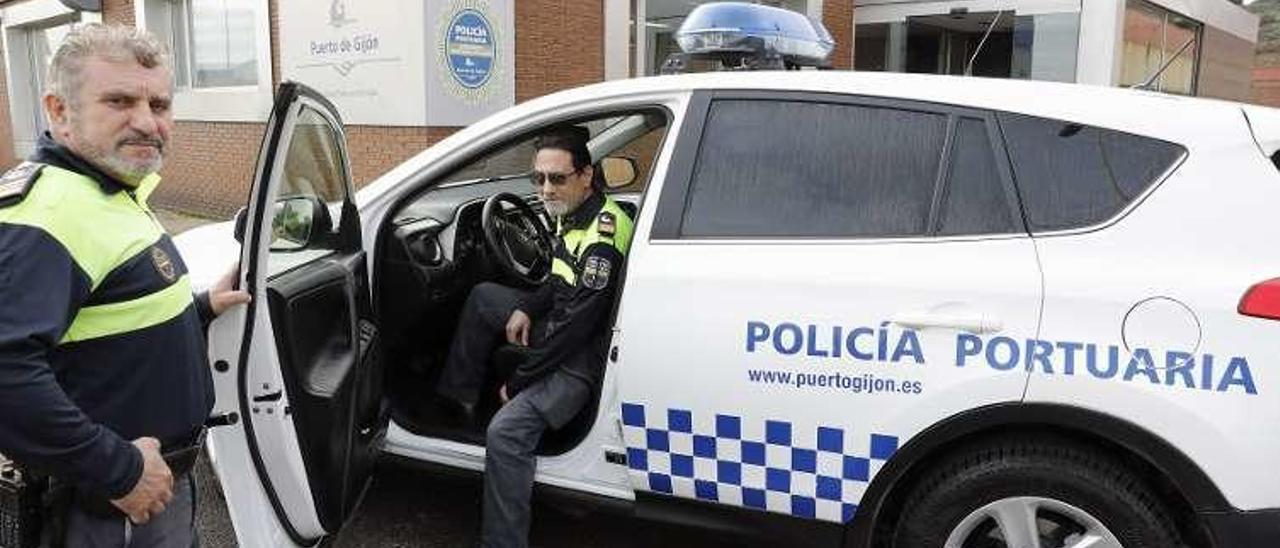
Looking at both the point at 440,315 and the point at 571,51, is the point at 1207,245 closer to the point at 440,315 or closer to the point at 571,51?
the point at 440,315

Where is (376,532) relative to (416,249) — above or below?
below

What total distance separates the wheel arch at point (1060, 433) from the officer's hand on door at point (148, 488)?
1.49 metres

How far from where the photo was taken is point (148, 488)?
1.56m

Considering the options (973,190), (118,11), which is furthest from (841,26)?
(973,190)

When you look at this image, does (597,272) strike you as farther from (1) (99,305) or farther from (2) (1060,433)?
(1) (99,305)

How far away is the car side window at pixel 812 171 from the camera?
2.32m

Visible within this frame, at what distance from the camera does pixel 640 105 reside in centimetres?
264

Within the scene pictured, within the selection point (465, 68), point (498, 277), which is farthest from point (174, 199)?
point (498, 277)

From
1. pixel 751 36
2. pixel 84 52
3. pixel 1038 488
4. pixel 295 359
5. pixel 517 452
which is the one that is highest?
pixel 751 36

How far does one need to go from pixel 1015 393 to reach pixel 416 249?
6.30ft

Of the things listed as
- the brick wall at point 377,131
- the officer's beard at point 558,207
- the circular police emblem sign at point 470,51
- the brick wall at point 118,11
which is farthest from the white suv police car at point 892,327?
the brick wall at point 118,11

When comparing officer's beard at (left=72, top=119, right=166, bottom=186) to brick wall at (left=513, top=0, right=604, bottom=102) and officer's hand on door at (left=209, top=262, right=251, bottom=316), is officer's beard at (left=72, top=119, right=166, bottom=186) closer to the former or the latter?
officer's hand on door at (left=209, top=262, right=251, bottom=316)

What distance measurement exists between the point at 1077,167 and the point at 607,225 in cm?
120

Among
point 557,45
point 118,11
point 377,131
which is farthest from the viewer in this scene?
point 118,11
